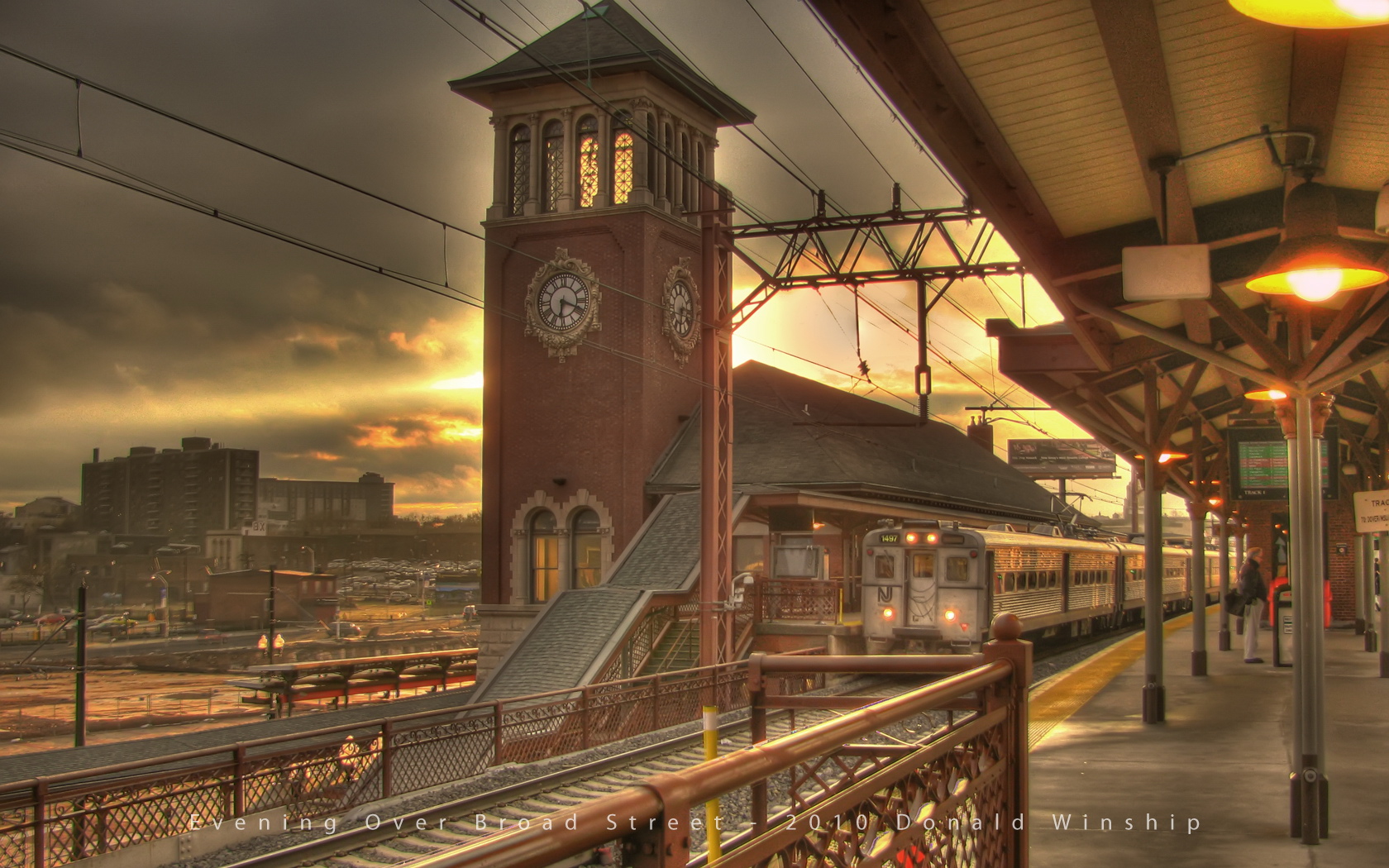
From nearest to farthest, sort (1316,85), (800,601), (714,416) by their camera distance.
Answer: (1316,85) → (714,416) → (800,601)

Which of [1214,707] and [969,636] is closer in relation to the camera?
[1214,707]

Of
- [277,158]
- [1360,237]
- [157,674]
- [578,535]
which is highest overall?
[277,158]

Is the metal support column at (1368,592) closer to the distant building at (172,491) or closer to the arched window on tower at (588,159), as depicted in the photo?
the arched window on tower at (588,159)

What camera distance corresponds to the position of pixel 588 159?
36188 millimetres

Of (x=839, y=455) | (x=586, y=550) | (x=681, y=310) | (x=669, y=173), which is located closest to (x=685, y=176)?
(x=669, y=173)

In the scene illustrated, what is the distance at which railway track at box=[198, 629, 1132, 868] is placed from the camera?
11328 mm

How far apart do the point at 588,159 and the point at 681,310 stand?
5.25m

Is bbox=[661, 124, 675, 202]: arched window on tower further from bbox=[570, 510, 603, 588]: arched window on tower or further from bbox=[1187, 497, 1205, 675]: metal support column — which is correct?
bbox=[1187, 497, 1205, 675]: metal support column

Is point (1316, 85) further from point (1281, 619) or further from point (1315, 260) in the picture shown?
point (1281, 619)

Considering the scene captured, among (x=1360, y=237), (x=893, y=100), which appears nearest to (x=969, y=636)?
(x=1360, y=237)

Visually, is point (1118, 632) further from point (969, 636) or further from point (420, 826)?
point (420, 826)

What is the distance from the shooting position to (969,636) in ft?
82.8

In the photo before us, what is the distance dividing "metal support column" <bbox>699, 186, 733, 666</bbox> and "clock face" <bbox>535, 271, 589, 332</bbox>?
440 inches

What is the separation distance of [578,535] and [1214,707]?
72.3ft
